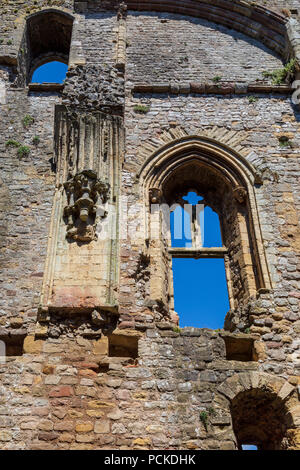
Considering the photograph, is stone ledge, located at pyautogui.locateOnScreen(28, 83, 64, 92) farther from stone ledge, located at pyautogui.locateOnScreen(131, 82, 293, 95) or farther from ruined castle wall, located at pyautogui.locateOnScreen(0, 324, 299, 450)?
ruined castle wall, located at pyautogui.locateOnScreen(0, 324, 299, 450)

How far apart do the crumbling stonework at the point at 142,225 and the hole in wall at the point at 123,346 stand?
2 centimetres

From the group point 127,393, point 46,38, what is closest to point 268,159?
point 127,393

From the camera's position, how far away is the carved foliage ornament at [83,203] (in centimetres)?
629

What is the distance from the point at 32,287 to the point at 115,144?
2628 millimetres

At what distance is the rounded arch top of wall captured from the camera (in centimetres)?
1044

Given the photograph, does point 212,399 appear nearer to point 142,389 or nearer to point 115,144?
point 142,389

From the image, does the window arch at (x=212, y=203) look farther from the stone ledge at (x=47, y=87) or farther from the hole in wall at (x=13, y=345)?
the stone ledge at (x=47, y=87)

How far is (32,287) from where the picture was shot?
251 inches

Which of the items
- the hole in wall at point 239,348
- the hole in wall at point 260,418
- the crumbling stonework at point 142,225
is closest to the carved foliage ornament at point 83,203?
the crumbling stonework at point 142,225

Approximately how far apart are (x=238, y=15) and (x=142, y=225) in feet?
23.2

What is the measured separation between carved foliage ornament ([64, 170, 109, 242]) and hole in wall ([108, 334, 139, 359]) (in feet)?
4.81

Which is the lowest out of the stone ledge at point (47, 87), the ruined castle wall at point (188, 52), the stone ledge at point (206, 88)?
the stone ledge at point (206, 88)

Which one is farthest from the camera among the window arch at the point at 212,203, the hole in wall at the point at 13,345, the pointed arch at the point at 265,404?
the window arch at the point at 212,203

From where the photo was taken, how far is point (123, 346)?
569 cm
